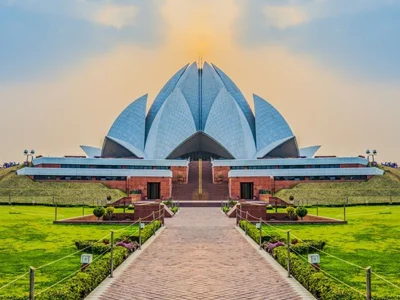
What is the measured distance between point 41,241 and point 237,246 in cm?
472

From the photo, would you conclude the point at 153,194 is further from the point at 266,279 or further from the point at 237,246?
the point at 266,279

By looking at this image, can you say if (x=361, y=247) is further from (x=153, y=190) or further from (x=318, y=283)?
(x=153, y=190)

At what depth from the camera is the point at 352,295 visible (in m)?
4.91

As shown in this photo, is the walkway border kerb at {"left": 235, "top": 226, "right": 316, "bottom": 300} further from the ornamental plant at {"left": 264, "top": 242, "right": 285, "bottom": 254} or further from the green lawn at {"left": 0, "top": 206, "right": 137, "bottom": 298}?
the green lawn at {"left": 0, "top": 206, "right": 137, "bottom": 298}

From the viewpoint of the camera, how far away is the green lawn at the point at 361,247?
23.5 feet

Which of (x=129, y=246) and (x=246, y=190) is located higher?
(x=246, y=190)

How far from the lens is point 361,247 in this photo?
33.2ft

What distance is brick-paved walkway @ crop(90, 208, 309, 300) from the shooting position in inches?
231

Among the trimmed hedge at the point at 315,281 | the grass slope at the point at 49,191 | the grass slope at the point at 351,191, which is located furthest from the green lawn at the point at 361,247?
the grass slope at the point at 49,191

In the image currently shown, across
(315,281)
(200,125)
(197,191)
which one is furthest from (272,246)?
(200,125)

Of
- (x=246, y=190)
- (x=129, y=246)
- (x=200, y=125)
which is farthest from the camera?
(x=200, y=125)

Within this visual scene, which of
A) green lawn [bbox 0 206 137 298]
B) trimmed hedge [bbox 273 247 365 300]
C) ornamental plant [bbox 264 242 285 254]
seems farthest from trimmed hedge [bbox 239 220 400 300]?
green lawn [bbox 0 206 137 298]

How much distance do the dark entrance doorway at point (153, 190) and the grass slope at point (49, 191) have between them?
3374 millimetres

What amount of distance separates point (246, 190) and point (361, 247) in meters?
23.5
